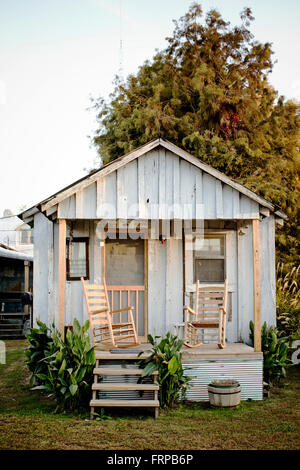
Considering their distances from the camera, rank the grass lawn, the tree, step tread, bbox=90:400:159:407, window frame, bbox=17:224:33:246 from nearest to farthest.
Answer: the grass lawn < step tread, bbox=90:400:159:407 < the tree < window frame, bbox=17:224:33:246

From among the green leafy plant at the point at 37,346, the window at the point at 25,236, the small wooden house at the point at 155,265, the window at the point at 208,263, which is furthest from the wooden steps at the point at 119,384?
the window at the point at 25,236

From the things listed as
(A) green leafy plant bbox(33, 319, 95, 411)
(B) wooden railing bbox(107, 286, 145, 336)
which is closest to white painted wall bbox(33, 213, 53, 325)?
(B) wooden railing bbox(107, 286, 145, 336)

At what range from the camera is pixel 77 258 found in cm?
908

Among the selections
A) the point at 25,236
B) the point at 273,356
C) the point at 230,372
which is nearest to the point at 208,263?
the point at 273,356

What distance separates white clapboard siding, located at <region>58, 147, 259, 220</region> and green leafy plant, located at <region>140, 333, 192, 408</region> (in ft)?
6.44

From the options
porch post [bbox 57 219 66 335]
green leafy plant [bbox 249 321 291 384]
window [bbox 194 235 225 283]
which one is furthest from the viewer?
window [bbox 194 235 225 283]

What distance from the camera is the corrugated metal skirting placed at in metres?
7.27

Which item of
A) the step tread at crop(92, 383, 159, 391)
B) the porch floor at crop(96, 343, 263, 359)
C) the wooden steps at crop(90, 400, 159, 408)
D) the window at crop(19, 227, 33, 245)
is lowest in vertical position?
the wooden steps at crop(90, 400, 159, 408)

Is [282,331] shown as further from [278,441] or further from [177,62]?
[177,62]

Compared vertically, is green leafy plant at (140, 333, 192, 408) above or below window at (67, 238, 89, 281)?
below

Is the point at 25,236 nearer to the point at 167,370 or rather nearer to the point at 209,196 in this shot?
the point at 209,196

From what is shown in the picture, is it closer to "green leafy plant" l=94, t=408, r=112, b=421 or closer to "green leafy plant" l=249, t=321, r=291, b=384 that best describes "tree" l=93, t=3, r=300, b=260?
"green leafy plant" l=249, t=321, r=291, b=384

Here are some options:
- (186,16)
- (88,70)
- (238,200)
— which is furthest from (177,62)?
(238,200)
